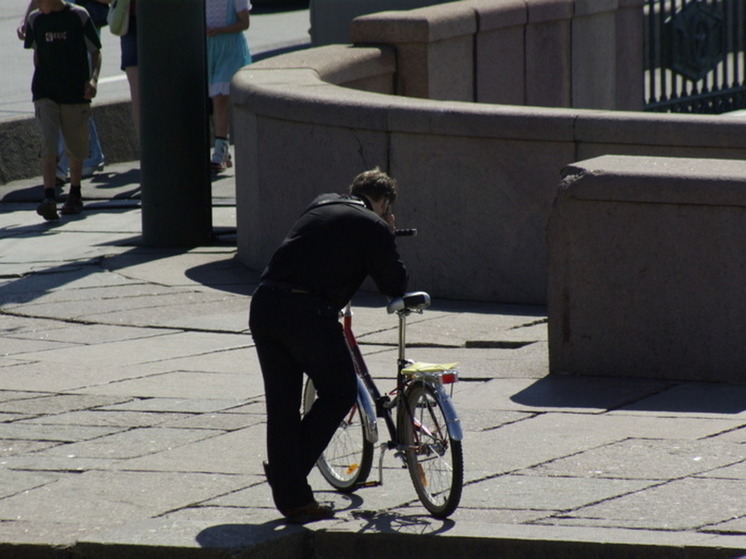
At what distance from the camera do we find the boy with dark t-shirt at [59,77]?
40.5ft

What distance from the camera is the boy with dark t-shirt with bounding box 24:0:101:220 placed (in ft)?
40.5

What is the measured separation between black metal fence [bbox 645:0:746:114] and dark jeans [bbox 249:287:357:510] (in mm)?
10346

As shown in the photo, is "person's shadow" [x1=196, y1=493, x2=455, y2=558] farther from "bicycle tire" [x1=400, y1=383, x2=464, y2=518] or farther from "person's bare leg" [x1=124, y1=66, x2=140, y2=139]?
"person's bare leg" [x1=124, y1=66, x2=140, y2=139]

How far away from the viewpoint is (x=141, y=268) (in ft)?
35.9

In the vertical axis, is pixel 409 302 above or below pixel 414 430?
above

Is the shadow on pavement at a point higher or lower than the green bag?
lower

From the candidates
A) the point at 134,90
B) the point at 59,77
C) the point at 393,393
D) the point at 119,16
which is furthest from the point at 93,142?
the point at 393,393

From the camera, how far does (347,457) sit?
625 cm

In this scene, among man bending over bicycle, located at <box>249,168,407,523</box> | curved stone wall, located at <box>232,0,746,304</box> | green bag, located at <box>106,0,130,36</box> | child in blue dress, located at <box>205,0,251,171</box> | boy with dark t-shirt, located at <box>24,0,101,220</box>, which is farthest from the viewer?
child in blue dress, located at <box>205,0,251,171</box>

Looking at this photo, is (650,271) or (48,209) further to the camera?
(48,209)

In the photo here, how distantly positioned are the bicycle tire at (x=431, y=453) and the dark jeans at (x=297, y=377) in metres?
0.24

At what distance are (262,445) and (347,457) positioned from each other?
0.65 m

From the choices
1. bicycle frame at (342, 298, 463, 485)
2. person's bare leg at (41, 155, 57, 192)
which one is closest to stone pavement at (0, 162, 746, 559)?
bicycle frame at (342, 298, 463, 485)

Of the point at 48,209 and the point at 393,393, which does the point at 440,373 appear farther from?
the point at 48,209
